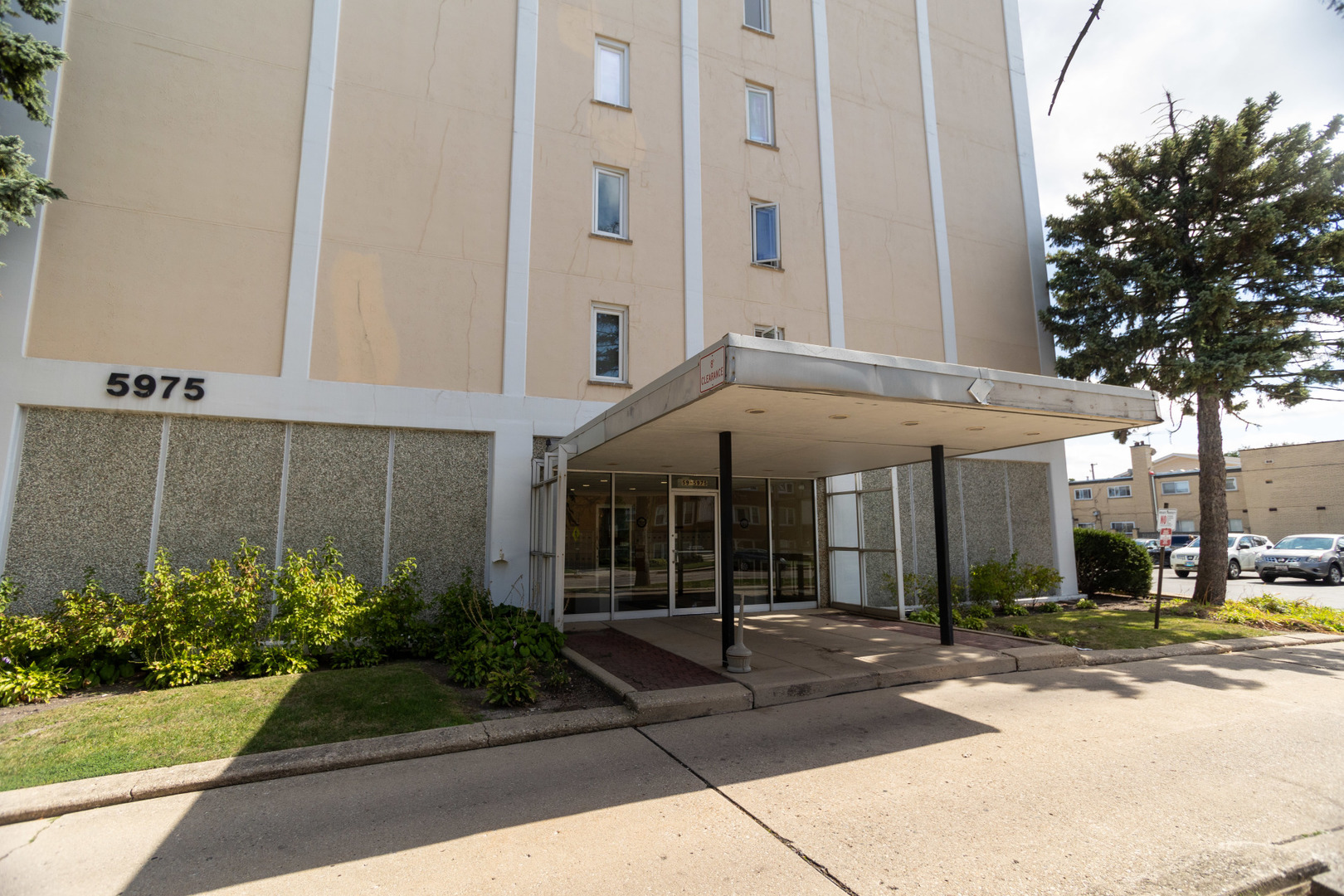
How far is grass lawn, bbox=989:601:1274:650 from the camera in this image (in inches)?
414

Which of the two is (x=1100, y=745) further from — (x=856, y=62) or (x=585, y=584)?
(x=856, y=62)

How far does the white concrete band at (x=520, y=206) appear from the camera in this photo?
1095 centimetres

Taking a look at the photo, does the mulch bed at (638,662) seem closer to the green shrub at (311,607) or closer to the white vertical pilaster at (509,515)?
the white vertical pilaster at (509,515)

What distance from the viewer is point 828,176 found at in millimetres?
14188

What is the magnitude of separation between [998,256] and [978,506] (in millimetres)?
6050

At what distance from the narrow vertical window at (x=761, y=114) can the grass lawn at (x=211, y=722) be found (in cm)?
1213

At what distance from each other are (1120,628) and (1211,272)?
802cm

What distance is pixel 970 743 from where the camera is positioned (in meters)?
5.75

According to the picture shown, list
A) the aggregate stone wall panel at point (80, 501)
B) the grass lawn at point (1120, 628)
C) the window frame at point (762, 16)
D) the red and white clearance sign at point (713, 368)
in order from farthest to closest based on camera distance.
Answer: the window frame at point (762, 16) < the grass lawn at point (1120, 628) < the aggregate stone wall panel at point (80, 501) < the red and white clearance sign at point (713, 368)

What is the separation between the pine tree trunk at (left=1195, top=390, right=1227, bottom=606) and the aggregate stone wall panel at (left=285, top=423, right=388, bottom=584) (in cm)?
1599

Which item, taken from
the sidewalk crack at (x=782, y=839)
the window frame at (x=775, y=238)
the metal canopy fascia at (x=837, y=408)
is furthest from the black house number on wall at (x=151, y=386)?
the window frame at (x=775, y=238)

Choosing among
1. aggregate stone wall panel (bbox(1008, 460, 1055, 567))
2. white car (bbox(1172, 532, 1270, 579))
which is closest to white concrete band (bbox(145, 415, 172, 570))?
aggregate stone wall panel (bbox(1008, 460, 1055, 567))

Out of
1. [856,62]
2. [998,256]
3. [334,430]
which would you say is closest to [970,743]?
[334,430]

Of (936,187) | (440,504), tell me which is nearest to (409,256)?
(440,504)
